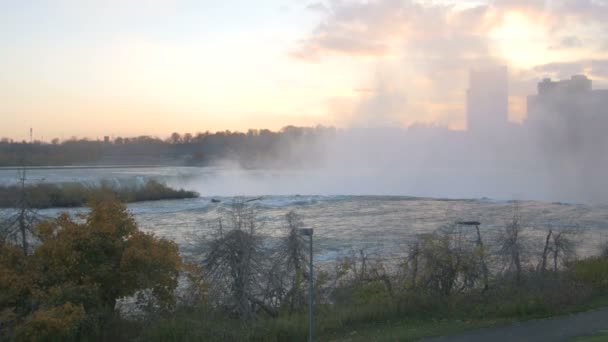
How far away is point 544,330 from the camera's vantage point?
10.5 metres

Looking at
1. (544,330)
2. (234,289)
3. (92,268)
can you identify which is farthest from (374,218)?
(92,268)

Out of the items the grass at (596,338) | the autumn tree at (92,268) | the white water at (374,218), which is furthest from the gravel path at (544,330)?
the white water at (374,218)

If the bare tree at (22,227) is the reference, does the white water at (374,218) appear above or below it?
below

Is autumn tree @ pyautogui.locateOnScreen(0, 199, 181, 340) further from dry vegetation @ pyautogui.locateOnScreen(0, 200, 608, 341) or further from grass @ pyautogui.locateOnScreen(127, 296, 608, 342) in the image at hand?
grass @ pyautogui.locateOnScreen(127, 296, 608, 342)

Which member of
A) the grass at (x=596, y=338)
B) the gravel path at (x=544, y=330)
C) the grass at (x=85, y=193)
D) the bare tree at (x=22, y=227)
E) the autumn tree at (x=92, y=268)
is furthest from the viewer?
the grass at (x=85, y=193)

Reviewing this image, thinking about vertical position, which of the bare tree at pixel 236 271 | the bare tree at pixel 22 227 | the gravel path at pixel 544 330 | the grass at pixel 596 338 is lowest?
the gravel path at pixel 544 330

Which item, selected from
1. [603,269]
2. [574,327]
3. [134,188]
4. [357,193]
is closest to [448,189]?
[357,193]

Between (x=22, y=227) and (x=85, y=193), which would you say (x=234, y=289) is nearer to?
(x=22, y=227)

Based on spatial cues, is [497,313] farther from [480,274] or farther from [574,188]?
[574,188]

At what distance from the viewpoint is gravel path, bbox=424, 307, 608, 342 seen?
10.0 m

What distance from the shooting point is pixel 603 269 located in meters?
14.4

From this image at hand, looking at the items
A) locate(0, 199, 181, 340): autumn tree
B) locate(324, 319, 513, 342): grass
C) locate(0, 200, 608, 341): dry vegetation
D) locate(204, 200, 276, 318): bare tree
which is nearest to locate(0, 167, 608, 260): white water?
locate(204, 200, 276, 318): bare tree

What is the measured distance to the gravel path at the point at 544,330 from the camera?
10000 mm

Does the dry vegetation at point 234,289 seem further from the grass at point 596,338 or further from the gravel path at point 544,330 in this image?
the grass at point 596,338
